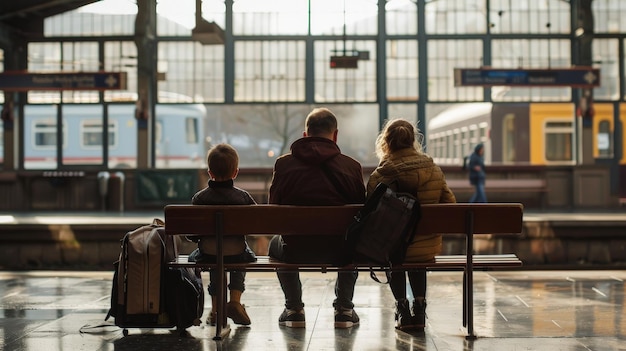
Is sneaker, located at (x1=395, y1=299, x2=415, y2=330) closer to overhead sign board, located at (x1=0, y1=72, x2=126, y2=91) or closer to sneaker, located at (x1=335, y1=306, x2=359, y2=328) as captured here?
sneaker, located at (x1=335, y1=306, x2=359, y2=328)

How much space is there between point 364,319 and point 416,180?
3.83 ft

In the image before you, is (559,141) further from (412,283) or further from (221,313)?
(221,313)

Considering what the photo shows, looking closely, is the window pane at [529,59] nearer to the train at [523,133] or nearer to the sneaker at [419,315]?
the train at [523,133]

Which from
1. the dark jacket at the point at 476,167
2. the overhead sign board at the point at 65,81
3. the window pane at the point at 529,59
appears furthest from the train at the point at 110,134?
the window pane at the point at 529,59

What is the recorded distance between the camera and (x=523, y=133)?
63.6 ft

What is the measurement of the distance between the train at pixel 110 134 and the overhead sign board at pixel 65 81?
178 cm

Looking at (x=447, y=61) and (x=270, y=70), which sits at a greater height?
(x=447, y=61)

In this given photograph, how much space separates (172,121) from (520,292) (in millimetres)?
13475

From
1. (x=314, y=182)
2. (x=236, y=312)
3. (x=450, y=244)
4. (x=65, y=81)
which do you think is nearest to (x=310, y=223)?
(x=314, y=182)

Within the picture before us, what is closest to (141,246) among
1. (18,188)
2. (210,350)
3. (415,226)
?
(210,350)

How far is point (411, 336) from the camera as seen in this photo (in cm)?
525

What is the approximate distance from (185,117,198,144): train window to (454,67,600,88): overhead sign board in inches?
237

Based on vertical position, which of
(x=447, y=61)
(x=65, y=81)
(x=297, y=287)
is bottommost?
(x=297, y=287)

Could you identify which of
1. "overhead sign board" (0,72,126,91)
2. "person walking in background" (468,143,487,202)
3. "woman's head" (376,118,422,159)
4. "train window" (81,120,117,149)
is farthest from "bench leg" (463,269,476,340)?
"train window" (81,120,117,149)
